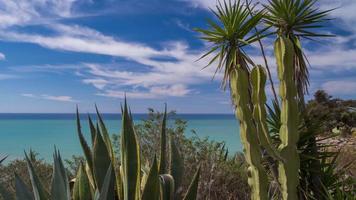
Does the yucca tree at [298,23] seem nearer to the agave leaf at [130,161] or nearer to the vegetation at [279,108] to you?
the vegetation at [279,108]

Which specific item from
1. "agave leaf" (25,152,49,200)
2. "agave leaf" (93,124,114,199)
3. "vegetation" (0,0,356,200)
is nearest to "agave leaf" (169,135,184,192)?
"vegetation" (0,0,356,200)

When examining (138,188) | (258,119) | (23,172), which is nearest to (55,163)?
(138,188)

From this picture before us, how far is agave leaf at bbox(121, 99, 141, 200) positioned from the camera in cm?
271

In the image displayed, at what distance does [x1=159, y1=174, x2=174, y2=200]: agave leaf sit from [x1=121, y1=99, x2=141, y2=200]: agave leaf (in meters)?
0.20

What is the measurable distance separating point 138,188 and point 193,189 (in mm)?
469

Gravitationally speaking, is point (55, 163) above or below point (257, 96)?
below

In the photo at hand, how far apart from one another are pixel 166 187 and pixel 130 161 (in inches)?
13.9

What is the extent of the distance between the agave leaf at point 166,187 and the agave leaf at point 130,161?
0.67 ft

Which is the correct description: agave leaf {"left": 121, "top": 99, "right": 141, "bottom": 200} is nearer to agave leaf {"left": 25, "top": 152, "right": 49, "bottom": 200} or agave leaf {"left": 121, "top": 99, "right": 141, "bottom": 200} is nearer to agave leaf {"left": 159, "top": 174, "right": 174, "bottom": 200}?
agave leaf {"left": 159, "top": 174, "right": 174, "bottom": 200}

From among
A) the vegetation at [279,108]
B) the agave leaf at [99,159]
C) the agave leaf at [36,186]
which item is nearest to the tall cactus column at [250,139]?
the vegetation at [279,108]

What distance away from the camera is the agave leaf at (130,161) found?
2711 mm

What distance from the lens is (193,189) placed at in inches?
120

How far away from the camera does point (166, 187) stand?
2898 mm

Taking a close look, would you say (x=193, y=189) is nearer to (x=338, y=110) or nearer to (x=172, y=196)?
(x=172, y=196)
